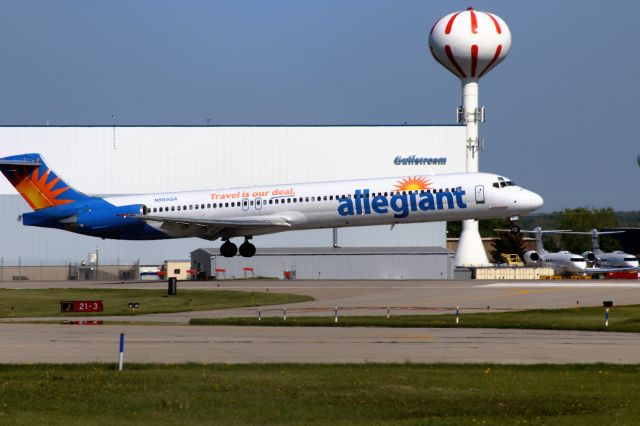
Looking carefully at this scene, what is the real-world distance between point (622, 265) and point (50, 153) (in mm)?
52659

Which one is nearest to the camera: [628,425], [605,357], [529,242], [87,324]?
[628,425]

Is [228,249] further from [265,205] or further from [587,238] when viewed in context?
[587,238]

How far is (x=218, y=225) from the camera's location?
63688 millimetres

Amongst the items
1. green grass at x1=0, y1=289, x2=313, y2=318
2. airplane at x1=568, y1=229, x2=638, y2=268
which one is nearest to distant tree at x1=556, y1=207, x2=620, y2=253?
airplane at x1=568, y1=229, x2=638, y2=268

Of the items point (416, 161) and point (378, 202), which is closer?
point (378, 202)

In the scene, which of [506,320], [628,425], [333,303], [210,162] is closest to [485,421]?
[628,425]

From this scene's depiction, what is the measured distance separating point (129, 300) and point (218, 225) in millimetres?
12042

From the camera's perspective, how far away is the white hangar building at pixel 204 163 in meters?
91.1

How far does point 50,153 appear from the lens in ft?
302

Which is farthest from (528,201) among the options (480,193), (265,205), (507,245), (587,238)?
(587,238)

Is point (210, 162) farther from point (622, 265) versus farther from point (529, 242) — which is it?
point (529, 242)

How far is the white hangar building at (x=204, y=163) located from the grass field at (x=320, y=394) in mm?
65384

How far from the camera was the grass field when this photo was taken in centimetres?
1905

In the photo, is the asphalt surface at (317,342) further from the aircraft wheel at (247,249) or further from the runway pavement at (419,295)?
the aircraft wheel at (247,249)
